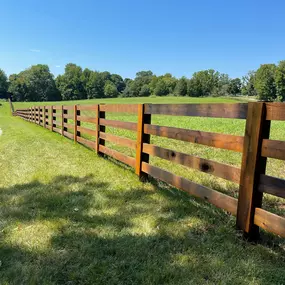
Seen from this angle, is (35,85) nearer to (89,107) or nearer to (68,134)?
(68,134)

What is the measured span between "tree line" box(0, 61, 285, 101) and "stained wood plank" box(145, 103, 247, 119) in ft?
266

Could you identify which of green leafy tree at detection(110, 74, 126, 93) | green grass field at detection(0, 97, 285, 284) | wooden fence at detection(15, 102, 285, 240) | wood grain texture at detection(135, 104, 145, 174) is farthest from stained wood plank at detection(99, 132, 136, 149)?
green leafy tree at detection(110, 74, 126, 93)

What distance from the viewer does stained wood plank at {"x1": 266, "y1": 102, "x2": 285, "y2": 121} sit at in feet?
6.87

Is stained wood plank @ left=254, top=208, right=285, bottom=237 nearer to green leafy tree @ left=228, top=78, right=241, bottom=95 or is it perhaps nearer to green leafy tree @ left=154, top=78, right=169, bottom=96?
green leafy tree @ left=154, top=78, right=169, bottom=96

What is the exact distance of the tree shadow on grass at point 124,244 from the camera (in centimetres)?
191

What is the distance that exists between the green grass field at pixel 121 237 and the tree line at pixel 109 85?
268 ft

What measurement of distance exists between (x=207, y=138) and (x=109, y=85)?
94.8 metres

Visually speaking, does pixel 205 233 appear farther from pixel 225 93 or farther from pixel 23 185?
pixel 225 93

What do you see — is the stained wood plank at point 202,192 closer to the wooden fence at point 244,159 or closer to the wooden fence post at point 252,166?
the wooden fence at point 244,159

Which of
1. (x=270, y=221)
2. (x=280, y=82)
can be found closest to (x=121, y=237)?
(x=270, y=221)

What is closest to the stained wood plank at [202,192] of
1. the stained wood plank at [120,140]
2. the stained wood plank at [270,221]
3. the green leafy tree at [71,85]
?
the stained wood plank at [270,221]

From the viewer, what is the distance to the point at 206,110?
114 inches

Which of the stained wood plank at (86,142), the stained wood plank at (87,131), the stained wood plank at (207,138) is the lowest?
the stained wood plank at (86,142)

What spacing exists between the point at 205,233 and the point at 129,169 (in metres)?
2.42
